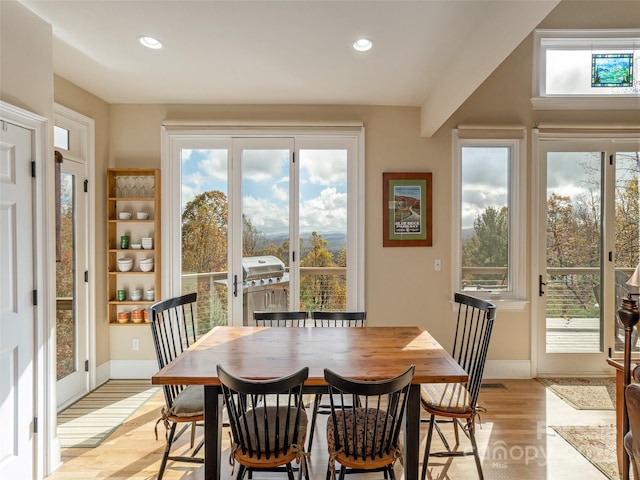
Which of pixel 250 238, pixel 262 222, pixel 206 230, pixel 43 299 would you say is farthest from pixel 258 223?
pixel 43 299

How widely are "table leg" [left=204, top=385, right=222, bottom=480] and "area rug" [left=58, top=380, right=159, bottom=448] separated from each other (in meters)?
1.29

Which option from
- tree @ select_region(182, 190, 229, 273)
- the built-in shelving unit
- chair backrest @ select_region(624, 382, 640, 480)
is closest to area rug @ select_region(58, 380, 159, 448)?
the built-in shelving unit

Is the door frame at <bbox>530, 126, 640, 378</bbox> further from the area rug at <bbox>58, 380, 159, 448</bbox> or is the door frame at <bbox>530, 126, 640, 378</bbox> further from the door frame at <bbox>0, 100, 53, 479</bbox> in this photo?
the door frame at <bbox>0, 100, 53, 479</bbox>

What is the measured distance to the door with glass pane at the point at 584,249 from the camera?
12.0 ft

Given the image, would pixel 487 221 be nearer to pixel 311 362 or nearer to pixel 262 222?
pixel 262 222

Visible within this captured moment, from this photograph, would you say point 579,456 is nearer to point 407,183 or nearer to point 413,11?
point 407,183

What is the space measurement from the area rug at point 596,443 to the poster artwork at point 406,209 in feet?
6.52

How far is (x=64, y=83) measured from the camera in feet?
9.95

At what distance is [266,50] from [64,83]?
Answer: 1849 millimetres

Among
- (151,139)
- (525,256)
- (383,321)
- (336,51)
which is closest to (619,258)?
(525,256)

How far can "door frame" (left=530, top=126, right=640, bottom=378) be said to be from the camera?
3631 millimetres

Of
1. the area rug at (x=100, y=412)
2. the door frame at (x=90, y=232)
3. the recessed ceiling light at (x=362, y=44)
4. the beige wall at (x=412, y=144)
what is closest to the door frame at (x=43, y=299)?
the area rug at (x=100, y=412)

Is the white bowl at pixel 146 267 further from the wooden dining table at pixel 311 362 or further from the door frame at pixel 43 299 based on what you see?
the wooden dining table at pixel 311 362

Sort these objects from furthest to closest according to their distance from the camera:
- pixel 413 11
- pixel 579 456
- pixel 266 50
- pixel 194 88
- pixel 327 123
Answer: pixel 327 123 < pixel 194 88 < pixel 266 50 < pixel 579 456 < pixel 413 11
